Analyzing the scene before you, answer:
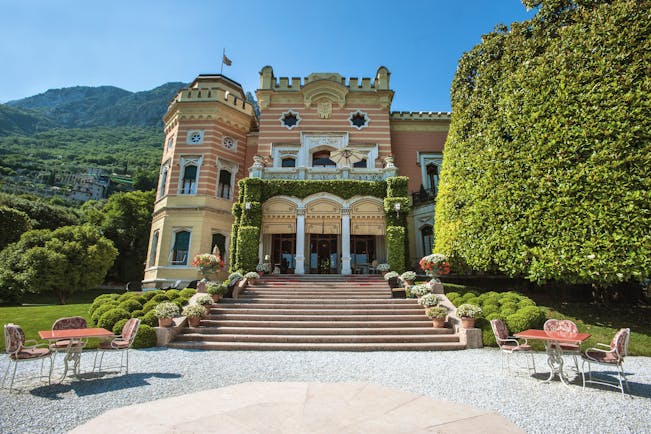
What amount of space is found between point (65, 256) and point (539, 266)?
27.2 meters

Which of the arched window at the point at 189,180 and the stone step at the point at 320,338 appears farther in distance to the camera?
the arched window at the point at 189,180

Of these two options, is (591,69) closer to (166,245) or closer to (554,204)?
(554,204)

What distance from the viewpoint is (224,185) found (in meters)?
22.2

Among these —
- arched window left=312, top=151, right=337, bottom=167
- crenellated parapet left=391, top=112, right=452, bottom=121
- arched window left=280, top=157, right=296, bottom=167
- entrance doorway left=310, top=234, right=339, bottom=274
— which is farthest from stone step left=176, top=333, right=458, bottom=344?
crenellated parapet left=391, top=112, right=452, bottom=121

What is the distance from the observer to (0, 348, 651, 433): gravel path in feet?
15.5

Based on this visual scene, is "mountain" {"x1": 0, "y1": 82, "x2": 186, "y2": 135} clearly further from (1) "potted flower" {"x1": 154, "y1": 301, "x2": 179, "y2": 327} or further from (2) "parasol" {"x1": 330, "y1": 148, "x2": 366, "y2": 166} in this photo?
(1) "potted flower" {"x1": 154, "y1": 301, "x2": 179, "y2": 327}

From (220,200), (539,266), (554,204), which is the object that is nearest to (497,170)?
(554,204)

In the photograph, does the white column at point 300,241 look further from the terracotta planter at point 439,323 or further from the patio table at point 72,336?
the patio table at point 72,336

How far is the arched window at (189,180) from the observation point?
21188mm

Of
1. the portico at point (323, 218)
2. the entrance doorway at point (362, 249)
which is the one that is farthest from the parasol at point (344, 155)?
the entrance doorway at point (362, 249)

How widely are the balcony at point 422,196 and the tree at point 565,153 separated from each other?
761 centimetres

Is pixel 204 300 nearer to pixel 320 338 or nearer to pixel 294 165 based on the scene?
pixel 320 338

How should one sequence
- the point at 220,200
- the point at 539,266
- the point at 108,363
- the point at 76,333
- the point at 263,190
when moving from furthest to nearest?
the point at 220,200
the point at 263,190
the point at 539,266
the point at 108,363
the point at 76,333

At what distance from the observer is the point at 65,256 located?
22391 mm
